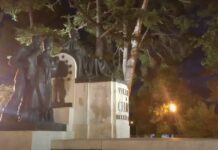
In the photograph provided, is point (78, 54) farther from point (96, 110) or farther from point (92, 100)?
point (96, 110)

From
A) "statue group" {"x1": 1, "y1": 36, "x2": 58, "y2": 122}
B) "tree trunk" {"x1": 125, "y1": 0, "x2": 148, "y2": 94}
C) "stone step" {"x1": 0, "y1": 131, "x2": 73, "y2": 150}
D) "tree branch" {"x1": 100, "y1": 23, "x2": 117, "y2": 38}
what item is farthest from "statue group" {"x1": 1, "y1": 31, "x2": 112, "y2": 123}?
"tree trunk" {"x1": 125, "y1": 0, "x2": 148, "y2": 94}

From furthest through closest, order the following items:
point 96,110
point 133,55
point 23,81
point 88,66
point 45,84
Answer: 1. point 133,55
2. point 88,66
3. point 96,110
4. point 45,84
5. point 23,81

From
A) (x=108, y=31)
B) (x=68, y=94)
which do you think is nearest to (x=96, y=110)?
(x=68, y=94)

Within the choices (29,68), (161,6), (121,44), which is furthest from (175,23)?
(29,68)

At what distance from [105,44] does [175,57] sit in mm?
6217

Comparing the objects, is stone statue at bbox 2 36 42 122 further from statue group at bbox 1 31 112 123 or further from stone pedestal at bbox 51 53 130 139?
stone pedestal at bbox 51 53 130 139

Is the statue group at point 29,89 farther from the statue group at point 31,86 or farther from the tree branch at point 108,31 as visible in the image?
the tree branch at point 108,31

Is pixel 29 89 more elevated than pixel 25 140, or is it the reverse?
pixel 29 89

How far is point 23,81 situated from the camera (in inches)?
261

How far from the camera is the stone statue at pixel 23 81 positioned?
6.59m

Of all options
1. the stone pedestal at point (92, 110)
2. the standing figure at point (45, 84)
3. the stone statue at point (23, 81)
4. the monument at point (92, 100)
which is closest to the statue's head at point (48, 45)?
the standing figure at point (45, 84)

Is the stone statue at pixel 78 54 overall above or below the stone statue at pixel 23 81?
above

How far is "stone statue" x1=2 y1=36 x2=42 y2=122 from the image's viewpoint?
6594mm

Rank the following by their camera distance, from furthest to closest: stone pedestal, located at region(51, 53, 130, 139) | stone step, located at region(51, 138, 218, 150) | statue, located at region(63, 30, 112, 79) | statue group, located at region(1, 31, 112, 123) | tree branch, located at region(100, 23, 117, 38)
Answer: tree branch, located at region(100, 23, 117, 38) → statue, located at region(63, 30, 112, 79) → stone pedestal, located at region(51, 53, 130, 139) → statue group, located at region(1, 31, 112, 123) → stone step, located at region(51, 138, 218, 150)
